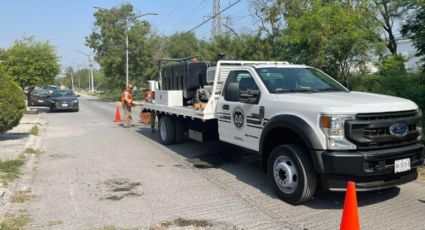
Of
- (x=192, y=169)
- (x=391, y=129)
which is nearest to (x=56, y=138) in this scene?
(x=192, y=169)

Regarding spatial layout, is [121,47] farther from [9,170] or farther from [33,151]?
[9,170]

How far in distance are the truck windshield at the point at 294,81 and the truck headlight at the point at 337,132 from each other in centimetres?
153

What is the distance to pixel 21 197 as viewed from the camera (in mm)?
6809

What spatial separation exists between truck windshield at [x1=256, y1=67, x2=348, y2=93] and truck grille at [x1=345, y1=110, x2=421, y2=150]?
1.59 meters

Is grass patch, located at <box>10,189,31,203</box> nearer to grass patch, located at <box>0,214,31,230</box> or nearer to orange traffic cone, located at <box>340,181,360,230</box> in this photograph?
grass patch, located at <box>0,214,31,230</box>

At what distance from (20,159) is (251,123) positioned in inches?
223

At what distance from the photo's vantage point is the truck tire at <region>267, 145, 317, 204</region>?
19.5 ft

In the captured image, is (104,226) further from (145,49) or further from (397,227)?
(145,49)

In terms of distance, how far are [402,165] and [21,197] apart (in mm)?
5474

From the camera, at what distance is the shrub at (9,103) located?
1151cm

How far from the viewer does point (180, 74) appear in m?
11.5

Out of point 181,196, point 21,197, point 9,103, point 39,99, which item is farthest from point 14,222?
point 39,99

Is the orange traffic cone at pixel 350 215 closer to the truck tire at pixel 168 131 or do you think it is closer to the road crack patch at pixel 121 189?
the road crack patch at pixel 121 189

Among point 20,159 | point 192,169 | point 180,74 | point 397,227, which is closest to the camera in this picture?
point 397,227
